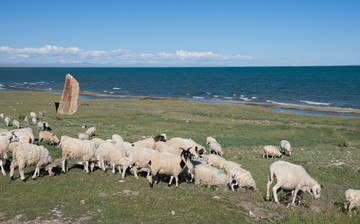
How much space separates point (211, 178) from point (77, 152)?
20.9ft

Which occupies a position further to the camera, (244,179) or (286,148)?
(286,148)

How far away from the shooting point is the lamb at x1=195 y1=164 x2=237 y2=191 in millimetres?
13078

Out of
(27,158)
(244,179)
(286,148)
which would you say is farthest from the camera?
(286,148)

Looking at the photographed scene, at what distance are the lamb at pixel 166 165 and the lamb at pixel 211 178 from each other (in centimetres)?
101

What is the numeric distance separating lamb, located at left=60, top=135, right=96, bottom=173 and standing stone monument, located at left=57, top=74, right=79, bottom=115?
444 inches

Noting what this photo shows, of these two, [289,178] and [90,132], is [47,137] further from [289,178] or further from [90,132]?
[289,178]

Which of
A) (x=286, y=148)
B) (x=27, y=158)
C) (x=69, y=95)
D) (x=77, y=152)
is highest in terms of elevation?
(x=69, y=95)

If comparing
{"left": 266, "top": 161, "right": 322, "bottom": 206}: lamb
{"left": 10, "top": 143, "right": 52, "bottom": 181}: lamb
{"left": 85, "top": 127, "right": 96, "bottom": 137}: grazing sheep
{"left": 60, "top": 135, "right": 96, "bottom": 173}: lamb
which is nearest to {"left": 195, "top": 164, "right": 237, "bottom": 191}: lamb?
{"left": 266, "top": 161, "right": 322, "bottom": 206}: lamb

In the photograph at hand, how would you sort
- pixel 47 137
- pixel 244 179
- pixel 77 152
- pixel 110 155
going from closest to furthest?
pixel 244 179
pixel 77 152
pixel 110 155
pixel 47 137

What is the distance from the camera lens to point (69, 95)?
24.9 meters

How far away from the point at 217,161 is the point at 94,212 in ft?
26.5

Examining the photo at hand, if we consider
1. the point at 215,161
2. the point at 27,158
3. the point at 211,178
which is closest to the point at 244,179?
the point at 211,178

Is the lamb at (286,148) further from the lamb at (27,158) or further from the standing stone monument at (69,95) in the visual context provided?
the standing stone monument at (69,95)

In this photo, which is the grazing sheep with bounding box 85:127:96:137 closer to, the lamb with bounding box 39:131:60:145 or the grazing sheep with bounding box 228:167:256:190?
the lamb with bounding box 39:131:60:145
